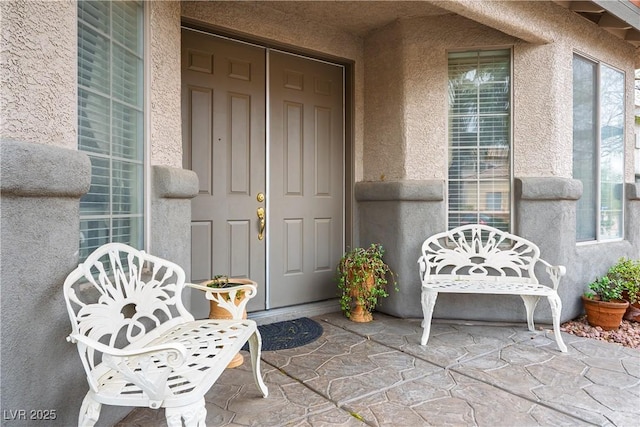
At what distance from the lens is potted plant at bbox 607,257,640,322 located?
3479mm

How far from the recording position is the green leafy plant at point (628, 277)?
3.47 meters

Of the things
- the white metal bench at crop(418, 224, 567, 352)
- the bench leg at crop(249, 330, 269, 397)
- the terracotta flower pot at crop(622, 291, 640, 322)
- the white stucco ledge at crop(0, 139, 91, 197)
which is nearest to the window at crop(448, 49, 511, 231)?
the white metal bench at crop(418, 224, 567, 352)

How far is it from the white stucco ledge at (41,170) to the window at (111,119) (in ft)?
0.81

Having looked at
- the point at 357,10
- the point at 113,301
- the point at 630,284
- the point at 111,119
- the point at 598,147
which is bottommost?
the point at 630,284

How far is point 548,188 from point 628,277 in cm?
122

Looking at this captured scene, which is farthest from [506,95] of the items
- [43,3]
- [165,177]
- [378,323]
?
[43,3]

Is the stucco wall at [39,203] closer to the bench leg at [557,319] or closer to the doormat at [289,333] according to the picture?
the doormat at [289,333]

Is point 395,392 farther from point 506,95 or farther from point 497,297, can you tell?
point 506,95

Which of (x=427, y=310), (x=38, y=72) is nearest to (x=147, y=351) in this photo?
(x=38, y=72)

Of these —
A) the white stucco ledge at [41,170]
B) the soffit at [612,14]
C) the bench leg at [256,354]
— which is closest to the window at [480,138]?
the soffit at [612,14]

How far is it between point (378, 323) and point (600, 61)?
332cm

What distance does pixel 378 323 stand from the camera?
3.40m

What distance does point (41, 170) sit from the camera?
140 centimetres

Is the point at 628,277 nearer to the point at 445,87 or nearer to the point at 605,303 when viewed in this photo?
the point at 605,303
